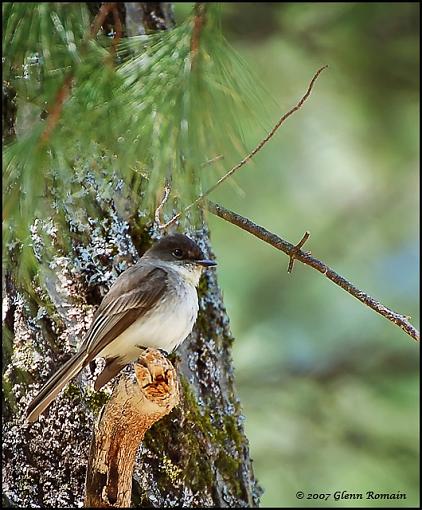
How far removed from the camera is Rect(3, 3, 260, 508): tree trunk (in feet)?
9.45

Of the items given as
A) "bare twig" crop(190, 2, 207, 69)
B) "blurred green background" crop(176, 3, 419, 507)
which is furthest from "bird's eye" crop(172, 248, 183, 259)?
"blurred green background" crop(176, 3, 419, 507)

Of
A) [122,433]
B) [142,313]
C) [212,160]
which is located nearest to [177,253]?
[142,313]

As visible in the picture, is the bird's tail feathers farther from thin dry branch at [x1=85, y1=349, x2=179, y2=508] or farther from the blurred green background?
the blurred green background

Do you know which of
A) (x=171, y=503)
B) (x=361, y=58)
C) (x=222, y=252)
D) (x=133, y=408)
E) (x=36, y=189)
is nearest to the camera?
(x=36, y=189)

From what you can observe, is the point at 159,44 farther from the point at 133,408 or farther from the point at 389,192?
the point at 389,192

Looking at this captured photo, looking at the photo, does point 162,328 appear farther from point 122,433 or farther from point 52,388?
point 122,433

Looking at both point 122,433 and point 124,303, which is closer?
point 122,433

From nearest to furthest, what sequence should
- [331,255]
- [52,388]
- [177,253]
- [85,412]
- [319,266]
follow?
[52,388], [319,266], [85,412], [177,253], [331,255]

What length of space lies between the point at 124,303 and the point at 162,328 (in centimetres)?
14

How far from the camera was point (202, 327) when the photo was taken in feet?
10.5

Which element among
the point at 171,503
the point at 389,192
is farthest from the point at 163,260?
the point at 389,192

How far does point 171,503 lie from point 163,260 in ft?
2.26

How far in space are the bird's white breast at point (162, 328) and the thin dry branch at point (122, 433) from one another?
39 cm

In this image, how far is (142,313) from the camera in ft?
9.87
